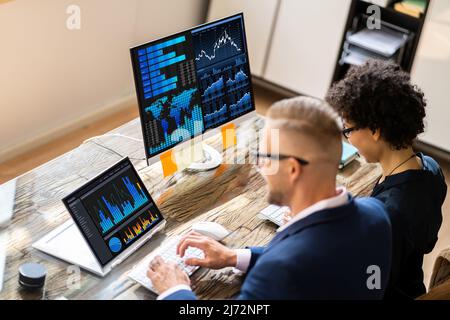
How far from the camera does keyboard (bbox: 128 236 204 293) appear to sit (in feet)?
6.64

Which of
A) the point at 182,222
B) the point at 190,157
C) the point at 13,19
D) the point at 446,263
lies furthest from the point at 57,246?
the point at 13,19

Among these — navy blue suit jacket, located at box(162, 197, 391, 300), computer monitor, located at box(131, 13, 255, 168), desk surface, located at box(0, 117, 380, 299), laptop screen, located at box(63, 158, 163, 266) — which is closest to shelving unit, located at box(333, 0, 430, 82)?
desk surface, located at box(0, 117, 380, 299)

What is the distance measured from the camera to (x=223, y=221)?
2.35 meters

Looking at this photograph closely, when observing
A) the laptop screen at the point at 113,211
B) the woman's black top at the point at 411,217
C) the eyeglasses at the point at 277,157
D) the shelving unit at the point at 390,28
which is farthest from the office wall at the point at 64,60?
the woman's black top at the point at 411,217

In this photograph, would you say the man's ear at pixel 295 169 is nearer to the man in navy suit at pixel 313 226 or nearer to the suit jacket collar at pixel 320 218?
the man in navy suit at pixel 313 226

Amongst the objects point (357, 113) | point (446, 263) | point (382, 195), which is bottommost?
point (446, 263)

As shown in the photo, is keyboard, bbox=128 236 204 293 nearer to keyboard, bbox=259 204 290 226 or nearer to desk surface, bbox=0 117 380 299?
desk surface, bbox=0 117 380 299

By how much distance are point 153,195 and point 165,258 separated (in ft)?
1.18

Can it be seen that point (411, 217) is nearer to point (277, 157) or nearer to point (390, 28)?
point (277, 157)

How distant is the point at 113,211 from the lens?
2.10 meters

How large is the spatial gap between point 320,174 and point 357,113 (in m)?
0.49

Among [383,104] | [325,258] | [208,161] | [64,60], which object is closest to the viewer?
[325,258]

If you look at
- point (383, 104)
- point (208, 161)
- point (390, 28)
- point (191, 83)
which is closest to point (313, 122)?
point (383, 104)
